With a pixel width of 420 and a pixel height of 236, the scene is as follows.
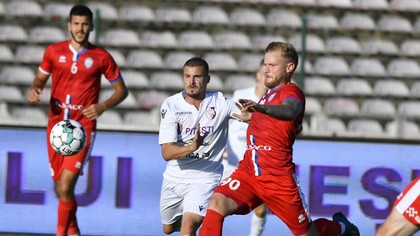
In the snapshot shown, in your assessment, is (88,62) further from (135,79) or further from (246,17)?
(246,17)

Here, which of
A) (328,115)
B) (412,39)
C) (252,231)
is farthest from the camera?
(412,39)

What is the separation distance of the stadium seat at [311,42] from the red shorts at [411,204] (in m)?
8.48

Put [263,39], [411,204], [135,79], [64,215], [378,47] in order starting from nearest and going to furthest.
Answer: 1. [411,204]
2. [64,215]
3. [135,79]
4. [263,39]
5. [378,47]

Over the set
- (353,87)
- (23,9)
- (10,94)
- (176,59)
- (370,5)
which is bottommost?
(10,94)

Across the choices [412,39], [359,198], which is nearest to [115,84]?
[359,198]

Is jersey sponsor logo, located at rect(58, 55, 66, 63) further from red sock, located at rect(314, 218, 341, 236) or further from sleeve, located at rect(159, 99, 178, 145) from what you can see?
red sock, located at rect(314, 218, 341, 236)

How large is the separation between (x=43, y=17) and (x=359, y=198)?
7122mm

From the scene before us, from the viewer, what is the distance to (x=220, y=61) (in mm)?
14445

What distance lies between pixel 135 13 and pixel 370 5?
165 inches

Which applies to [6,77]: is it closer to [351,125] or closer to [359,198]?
[351,125]

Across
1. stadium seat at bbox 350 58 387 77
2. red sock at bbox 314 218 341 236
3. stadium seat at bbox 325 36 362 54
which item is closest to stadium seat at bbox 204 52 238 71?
stadium seat at bbox 325 36 362 54

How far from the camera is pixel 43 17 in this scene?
14820mm

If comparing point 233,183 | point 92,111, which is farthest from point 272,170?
point 92,111

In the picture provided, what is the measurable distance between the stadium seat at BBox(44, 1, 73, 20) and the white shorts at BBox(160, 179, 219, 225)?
7629mm
